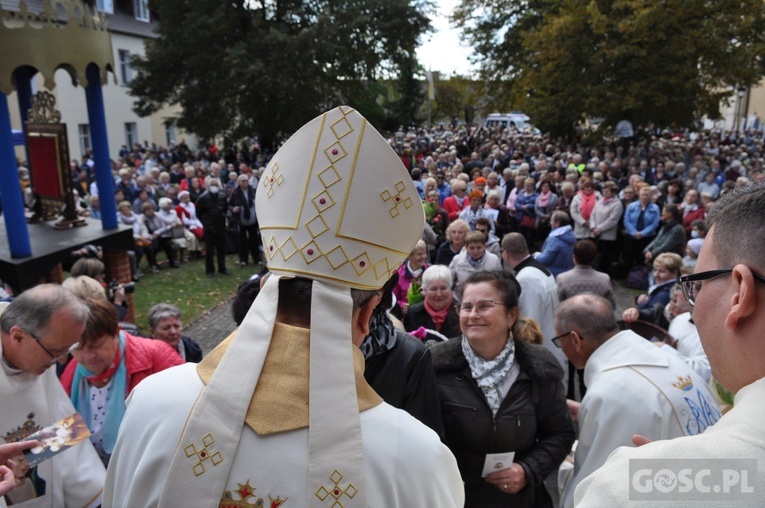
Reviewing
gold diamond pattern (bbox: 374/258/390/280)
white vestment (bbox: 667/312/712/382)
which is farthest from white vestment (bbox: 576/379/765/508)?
white vestment (bbox: 667/312/712/382)

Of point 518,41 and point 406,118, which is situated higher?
point 518,41

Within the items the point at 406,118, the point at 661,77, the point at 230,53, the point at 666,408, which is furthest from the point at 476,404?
the point at 406,118

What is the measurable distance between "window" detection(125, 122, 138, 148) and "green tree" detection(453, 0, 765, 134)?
2128 centimetres

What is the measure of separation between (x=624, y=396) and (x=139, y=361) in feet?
8.07

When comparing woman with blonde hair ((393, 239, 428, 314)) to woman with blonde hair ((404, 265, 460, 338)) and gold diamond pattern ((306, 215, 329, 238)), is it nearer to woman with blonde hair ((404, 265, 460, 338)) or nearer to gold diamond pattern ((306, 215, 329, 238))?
woman with blonde hair ((404, 265, 460, 338))

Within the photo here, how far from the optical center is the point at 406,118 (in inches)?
1689

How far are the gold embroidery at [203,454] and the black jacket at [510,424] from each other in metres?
1.65

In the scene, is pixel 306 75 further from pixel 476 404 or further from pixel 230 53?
pixel 476 404

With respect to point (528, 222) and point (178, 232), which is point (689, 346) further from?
point (178, 232)

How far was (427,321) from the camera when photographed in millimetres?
4695

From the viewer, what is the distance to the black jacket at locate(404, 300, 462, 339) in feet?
15.0

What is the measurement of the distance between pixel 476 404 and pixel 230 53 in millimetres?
21521

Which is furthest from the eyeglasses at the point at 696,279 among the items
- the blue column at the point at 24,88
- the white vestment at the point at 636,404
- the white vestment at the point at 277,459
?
the blue column at the point at 24,88

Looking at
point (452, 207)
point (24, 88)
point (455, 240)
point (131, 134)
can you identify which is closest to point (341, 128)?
point (455, 240)
